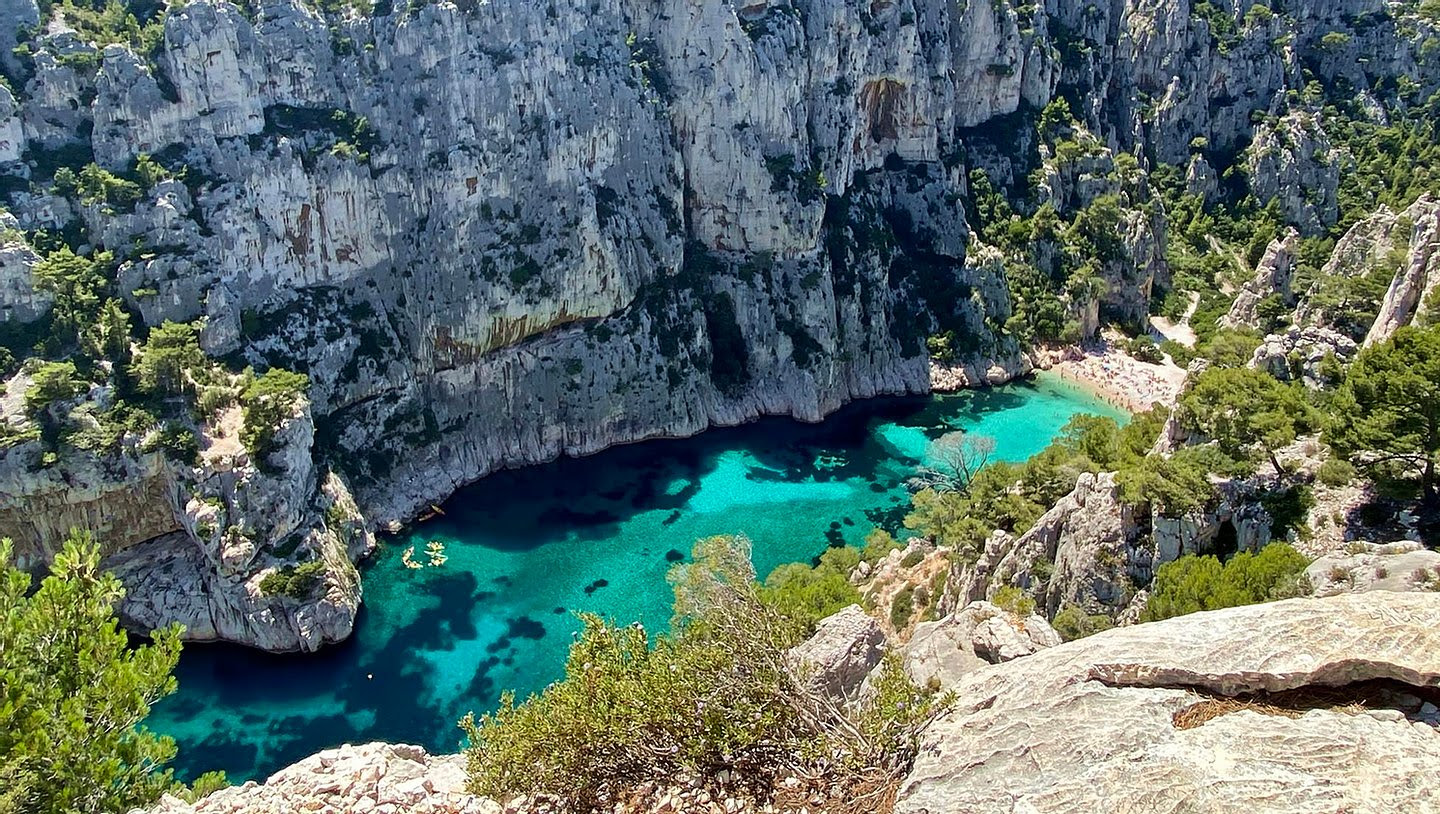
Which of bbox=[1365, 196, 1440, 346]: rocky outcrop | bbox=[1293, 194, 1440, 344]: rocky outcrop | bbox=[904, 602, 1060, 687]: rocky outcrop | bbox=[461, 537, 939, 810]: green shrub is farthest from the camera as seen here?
bbox=[1293, 194, 1440, 344]: rocky outcrop

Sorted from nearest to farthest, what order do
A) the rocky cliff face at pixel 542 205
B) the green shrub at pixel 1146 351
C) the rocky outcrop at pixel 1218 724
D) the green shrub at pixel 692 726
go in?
the rocky outcrop at pixel 1218 724, the green shrub at pixel 692 726, the rocky cliff face at pixel 542 205, the green shrub at pixel 1146 351

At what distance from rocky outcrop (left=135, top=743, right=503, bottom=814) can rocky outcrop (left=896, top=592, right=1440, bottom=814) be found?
6882 mm

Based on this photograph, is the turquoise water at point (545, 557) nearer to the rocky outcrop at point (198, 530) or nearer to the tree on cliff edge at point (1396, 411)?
the rocky outcrop at point (198, 530)

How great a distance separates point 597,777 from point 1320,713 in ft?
27.0

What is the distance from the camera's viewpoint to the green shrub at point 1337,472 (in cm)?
1747

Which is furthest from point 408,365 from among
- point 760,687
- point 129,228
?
point 760,687

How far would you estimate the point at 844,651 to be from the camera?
15570 millimetres

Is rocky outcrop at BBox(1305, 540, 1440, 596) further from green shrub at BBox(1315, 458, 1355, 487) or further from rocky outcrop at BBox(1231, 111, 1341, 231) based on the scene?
rocky outcrop at BBox(1231, 111, 1341, 231)

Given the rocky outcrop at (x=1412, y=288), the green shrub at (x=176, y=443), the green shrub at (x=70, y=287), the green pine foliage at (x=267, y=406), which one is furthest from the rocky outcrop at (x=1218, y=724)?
the green shrub at (x=70, y=287)

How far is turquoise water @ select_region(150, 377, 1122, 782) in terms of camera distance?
28484 millimetres

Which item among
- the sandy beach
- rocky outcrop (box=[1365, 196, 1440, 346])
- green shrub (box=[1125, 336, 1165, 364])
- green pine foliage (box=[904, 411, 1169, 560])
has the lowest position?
the sandy beach

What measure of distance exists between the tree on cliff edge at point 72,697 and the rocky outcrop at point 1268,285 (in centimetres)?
6017

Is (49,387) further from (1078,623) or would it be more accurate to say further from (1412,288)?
(1412,288)

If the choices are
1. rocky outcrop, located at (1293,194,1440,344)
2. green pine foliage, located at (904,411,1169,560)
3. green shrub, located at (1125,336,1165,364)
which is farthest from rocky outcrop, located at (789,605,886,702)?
green shrub, located at (1125,336,1165,364)
